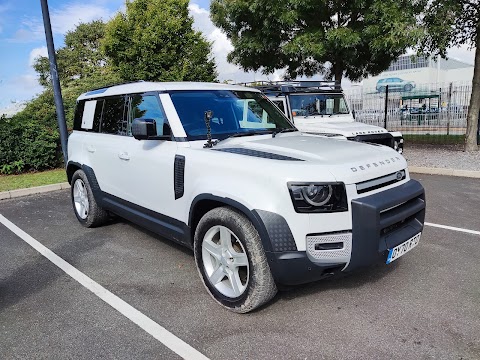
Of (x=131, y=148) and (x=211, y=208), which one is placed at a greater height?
(x=131, y=148)

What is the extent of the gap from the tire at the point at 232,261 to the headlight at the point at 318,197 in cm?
40

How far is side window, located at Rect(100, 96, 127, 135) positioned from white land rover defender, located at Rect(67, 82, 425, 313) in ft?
0.09

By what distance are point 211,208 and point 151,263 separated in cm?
131

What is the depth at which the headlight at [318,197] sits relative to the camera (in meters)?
2.71

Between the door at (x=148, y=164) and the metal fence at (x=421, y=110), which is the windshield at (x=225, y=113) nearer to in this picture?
the door at (x=148, y=164)

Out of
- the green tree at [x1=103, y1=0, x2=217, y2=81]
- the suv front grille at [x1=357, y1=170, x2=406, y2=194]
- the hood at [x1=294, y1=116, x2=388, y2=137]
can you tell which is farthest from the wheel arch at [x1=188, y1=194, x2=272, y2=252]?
the green tree at [x1=103, y1=0, x2=217, y2=81]

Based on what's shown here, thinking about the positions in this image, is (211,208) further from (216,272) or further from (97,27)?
(97,27)

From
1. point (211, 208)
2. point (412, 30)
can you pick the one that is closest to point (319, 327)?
point (211, 208)

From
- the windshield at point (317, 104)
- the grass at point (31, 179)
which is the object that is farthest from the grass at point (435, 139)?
the grass at point (31, 179)

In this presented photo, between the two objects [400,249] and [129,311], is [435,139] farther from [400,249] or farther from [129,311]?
[129,311]

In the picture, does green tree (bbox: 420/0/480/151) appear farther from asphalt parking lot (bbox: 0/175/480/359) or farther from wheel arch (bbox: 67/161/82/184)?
wheel arch (bbox: 67/161/82/184)

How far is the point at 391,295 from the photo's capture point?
10.9 feet

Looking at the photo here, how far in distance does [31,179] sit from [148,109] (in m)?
6.25

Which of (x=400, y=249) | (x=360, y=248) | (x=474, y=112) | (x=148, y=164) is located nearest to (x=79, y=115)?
(x=148, y=164)
